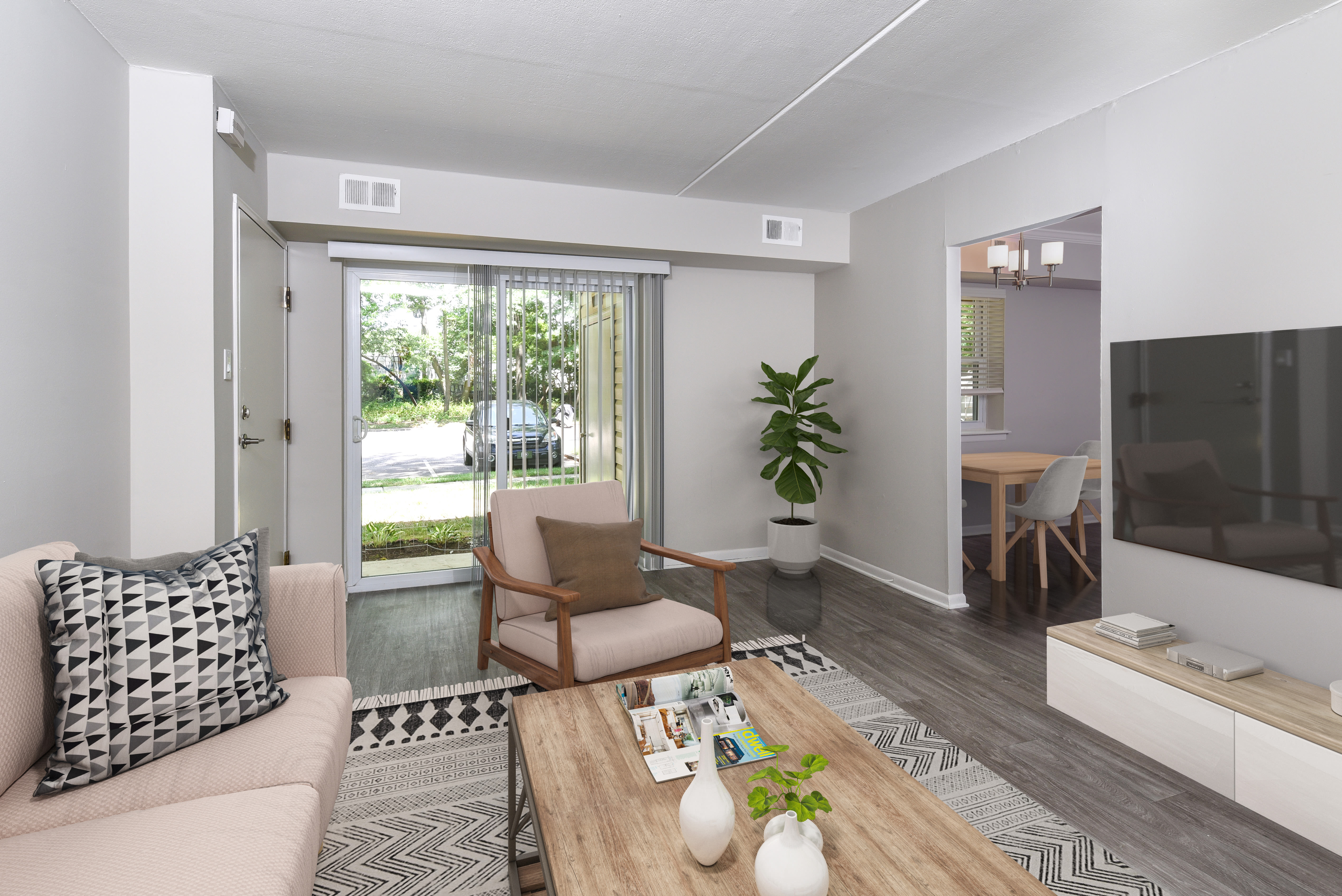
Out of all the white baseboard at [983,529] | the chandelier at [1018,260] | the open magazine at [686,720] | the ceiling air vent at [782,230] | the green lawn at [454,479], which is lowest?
the white baseboard at [983,529]

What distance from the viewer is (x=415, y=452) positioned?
4492 mm

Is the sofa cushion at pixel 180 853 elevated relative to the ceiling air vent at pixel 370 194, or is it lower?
lower

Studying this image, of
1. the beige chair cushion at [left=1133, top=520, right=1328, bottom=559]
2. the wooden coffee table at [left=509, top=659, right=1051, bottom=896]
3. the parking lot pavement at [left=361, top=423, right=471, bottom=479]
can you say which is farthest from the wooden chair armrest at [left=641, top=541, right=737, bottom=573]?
the parking lot pavement at [left=361, top=423, right=471, bottom=479]

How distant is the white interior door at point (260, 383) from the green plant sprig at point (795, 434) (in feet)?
9.54

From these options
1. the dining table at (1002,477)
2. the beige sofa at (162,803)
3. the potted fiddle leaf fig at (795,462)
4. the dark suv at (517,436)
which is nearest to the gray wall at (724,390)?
the potted fiddle leaf fig at (795,462)

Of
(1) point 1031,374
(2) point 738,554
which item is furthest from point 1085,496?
(2) point 738,554

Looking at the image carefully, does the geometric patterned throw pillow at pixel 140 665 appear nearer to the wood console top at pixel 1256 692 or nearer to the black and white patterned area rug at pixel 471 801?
the black and white patterned area rug at pixel 471 801

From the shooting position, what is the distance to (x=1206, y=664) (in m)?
2.31

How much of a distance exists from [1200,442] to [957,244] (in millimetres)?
1815

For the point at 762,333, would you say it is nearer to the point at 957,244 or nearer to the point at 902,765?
the point at 957,244

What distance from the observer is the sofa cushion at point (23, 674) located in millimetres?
1371

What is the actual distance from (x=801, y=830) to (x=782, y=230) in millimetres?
4246

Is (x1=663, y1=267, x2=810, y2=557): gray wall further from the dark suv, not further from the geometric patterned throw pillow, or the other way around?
the geometric patterned throw pillow

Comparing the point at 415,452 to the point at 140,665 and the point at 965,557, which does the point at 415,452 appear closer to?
the point at 140,665
